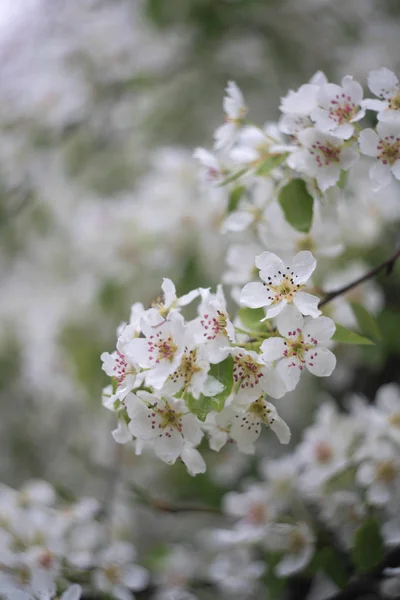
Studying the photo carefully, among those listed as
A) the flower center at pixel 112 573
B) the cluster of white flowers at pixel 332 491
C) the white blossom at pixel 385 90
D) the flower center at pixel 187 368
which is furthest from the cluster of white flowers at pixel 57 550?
the white blossom at pixel 385 90

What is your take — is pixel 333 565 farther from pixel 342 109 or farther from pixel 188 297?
pixel 342 109

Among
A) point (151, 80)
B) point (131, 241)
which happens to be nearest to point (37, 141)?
point (151, 80)

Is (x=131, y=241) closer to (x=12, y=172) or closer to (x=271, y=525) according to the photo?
(x=12, y=172)

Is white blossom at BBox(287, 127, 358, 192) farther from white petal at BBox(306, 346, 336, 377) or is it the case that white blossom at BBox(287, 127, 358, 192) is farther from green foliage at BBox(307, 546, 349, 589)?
green foliage at BBox(307, 546, 349, 589)

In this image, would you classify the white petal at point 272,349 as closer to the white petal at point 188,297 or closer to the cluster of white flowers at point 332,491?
the white petal at point 188,297

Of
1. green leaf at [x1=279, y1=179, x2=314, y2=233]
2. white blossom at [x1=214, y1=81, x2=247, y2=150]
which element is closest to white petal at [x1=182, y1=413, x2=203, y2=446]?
green leaf at [x1=279, y1=179, x2=314, y2=233]
